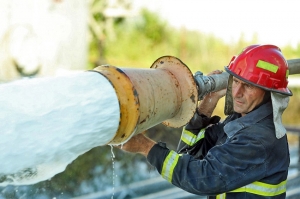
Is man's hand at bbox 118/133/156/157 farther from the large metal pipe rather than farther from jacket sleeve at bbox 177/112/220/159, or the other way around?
jacket sleeve at bbox 177/112/220/159

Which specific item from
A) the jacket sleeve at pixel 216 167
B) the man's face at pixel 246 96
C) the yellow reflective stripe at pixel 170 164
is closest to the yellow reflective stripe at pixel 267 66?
the man's face at pixel 246 96

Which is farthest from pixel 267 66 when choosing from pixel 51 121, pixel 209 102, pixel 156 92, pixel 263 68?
pixel 51 121

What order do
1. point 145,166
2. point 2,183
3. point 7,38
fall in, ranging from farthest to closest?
point 7,38, point 145,166, point 2,183

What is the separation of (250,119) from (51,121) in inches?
43.1

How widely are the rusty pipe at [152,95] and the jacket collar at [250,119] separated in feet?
0.72

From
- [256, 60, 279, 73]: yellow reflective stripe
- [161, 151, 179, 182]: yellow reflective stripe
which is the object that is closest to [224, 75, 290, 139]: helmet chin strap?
[256, 60, 279, 73]: yellow reflective stripe

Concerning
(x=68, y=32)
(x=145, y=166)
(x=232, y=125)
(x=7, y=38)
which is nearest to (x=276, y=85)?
(x=232, y=125)

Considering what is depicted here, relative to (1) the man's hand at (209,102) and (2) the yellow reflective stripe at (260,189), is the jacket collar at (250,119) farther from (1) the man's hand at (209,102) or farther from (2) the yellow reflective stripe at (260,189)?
(1) the man's hand at (209,102)

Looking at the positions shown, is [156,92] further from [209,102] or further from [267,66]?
[209,102]

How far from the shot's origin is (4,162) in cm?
161

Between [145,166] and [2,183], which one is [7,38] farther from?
[2,183]

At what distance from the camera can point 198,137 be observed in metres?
2.78

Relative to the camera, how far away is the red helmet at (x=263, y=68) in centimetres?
247

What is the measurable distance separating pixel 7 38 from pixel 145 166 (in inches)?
106
